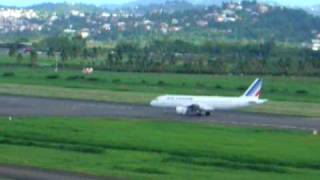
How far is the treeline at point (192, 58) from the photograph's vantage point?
12581 centimetres

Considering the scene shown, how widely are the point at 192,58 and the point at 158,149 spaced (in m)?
98.6

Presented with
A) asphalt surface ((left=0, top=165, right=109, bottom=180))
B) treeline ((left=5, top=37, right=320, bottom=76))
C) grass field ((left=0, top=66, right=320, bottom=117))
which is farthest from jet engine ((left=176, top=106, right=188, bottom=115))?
treeline ((left=5, top=37, right=320, bottom=76))

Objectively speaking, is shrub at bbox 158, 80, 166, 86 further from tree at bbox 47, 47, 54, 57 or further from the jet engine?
tree at bbox 47, 47, 54, 57

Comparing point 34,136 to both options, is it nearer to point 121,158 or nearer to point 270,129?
point 121,158

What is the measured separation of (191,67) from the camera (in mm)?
125562

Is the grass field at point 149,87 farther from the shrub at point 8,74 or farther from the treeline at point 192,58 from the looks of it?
the treeline at point 192,58

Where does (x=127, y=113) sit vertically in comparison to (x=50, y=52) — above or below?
above

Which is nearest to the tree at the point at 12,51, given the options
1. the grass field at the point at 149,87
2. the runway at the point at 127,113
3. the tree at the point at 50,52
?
the tree at the point at 50,52

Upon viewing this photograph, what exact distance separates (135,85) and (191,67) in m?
25.3

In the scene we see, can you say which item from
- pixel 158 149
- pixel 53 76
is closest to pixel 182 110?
pixel 158 149

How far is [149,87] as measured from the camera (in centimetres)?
9888

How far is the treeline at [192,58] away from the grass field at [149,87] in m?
7.00

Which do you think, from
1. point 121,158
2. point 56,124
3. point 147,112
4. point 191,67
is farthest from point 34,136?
point 191,67

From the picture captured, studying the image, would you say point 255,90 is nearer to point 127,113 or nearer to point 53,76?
point 127,113
